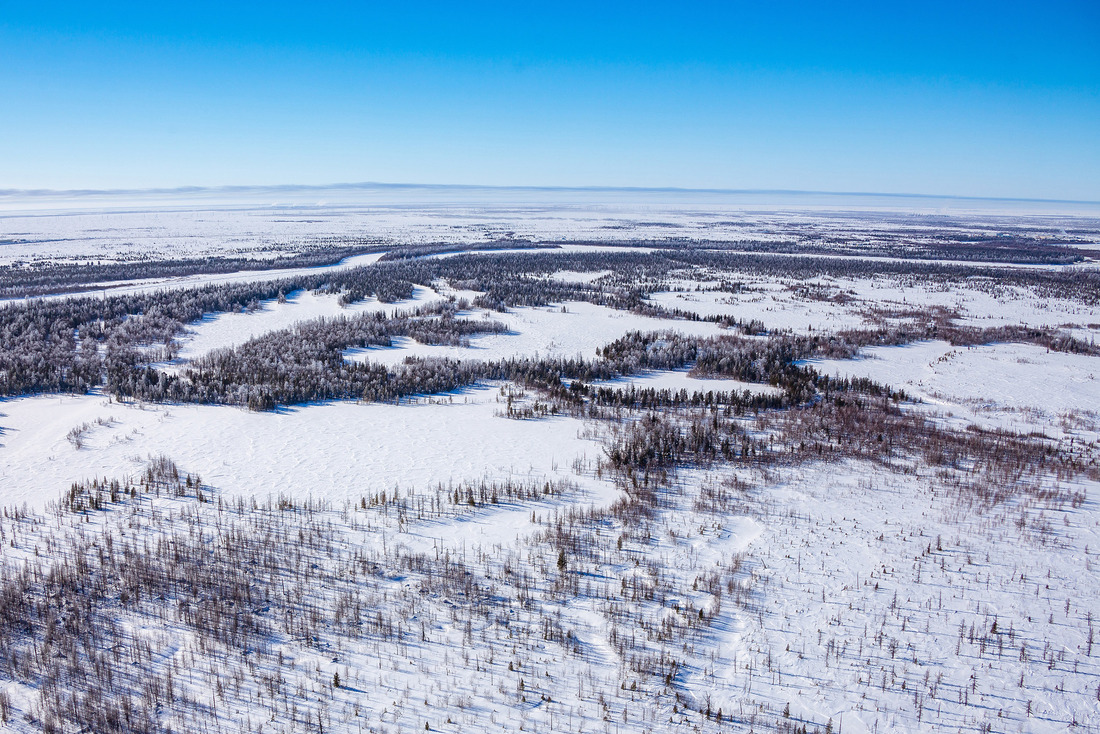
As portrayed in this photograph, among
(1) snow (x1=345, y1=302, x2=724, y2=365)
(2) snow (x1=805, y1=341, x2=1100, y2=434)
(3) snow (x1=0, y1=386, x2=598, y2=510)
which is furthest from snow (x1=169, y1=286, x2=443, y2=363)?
(2) snow (x1=805, y1=341, x2=1100, y2=434)

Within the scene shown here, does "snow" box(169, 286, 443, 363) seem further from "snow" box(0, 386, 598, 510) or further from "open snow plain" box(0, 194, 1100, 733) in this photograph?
"snow" box(0, 386, 598, 510)

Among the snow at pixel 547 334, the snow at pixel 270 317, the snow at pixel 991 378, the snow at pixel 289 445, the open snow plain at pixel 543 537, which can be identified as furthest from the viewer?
the snow at pixel 270 317

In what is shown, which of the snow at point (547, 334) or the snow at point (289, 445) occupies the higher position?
the snow at point (547, 334)

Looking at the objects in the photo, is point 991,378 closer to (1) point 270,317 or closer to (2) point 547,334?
(2) point 547,334

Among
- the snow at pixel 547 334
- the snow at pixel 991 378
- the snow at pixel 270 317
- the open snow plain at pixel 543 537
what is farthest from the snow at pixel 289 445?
the snow at pixel 991 378

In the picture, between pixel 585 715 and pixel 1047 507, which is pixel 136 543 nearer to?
pixel 585 715

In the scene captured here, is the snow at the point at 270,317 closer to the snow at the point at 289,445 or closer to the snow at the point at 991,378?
the snow at the point at 289,445

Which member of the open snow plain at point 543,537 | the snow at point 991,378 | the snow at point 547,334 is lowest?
the open snow plain at point 543,537

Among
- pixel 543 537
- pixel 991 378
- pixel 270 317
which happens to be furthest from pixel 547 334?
pixel 543 537
